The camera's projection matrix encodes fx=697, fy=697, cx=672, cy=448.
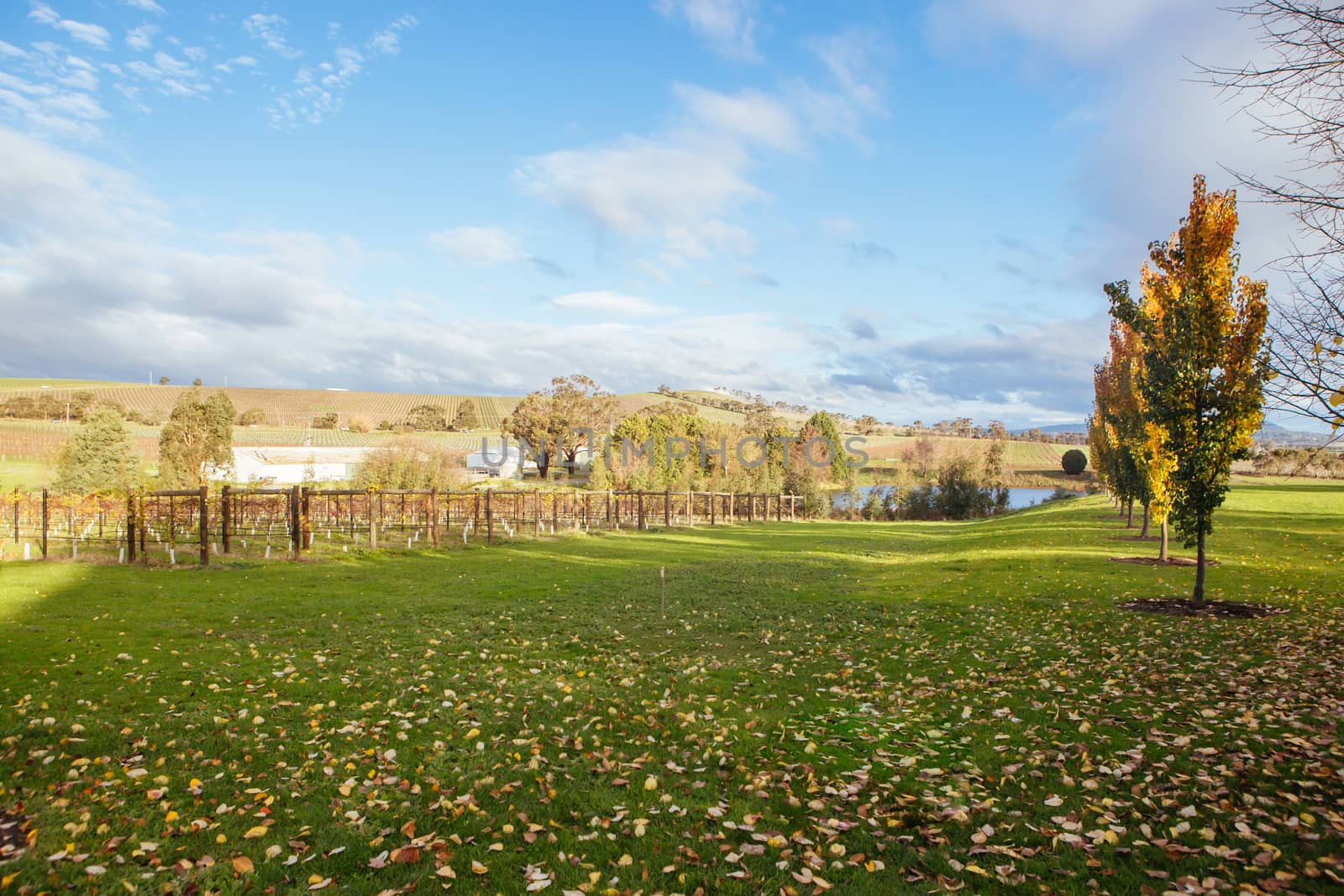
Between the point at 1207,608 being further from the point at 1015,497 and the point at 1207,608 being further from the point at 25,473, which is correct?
the point at 1015,497

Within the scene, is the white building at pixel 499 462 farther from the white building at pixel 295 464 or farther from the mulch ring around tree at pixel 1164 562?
the mulch ring around tree at pixel 1164 562

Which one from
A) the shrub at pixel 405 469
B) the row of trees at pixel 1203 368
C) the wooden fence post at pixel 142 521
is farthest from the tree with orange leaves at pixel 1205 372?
the shrub at pixel 405 469

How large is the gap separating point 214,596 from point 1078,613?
1777 centimetres

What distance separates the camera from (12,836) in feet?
15.8

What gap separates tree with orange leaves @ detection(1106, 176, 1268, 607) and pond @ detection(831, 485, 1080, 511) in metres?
53.7

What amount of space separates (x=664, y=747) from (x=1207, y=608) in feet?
39.9

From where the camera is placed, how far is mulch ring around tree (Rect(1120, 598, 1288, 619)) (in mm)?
12773

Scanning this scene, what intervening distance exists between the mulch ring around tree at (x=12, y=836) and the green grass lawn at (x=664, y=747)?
90 millimetres

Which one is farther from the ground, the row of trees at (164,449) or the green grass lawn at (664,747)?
the row of trees at (164,449)

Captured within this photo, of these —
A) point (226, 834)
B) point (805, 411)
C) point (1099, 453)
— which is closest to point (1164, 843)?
point (226, 834)

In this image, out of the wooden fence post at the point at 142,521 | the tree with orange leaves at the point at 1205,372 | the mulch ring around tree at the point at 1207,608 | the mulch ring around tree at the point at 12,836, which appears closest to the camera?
the mulch ring around tree at the point at 12,836

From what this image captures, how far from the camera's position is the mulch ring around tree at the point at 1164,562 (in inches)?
768

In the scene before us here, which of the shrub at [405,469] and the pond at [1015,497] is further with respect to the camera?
the pond at [1015,497]

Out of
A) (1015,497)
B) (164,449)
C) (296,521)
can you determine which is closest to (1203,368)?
(296,521)
